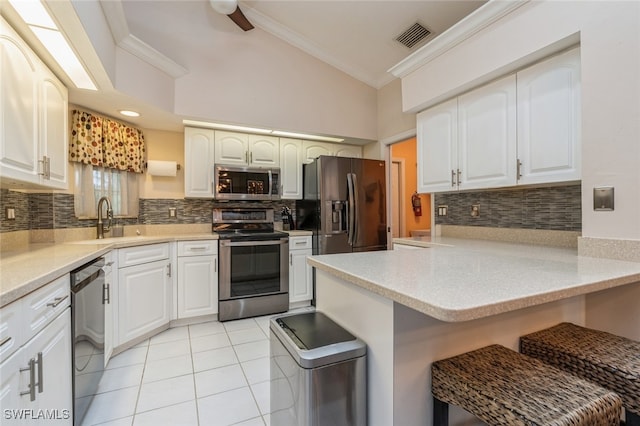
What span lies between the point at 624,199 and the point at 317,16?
3.11 metres

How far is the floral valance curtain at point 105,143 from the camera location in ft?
8.52

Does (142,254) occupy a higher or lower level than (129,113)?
lower

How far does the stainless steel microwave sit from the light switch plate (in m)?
2.93

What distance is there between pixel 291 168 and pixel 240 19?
169 centimetres

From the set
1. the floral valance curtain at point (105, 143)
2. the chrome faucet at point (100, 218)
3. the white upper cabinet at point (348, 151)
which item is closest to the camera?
the floral valance curtain at point (105, 143)

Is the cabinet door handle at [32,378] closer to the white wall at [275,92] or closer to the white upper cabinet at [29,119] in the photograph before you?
the white upper cabinet at [29,119]

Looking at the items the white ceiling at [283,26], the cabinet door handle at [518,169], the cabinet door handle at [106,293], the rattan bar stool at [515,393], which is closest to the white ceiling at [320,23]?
the white ceiling at [283,26]

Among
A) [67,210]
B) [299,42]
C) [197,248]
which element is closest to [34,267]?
[67,210]

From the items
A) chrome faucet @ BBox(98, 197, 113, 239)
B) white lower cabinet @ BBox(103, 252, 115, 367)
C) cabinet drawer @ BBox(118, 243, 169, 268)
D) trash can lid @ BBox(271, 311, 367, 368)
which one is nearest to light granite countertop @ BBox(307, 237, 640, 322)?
trash can lid @ BBox(271, 311, 367, 368)

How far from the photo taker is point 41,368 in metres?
1.17

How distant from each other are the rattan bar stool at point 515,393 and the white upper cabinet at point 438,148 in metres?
1.74

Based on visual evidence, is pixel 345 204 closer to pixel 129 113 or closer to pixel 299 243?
pixel 299 243

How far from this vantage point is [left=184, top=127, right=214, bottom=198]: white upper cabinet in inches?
128

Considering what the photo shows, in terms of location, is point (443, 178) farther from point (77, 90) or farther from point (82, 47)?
point (77, 90)
